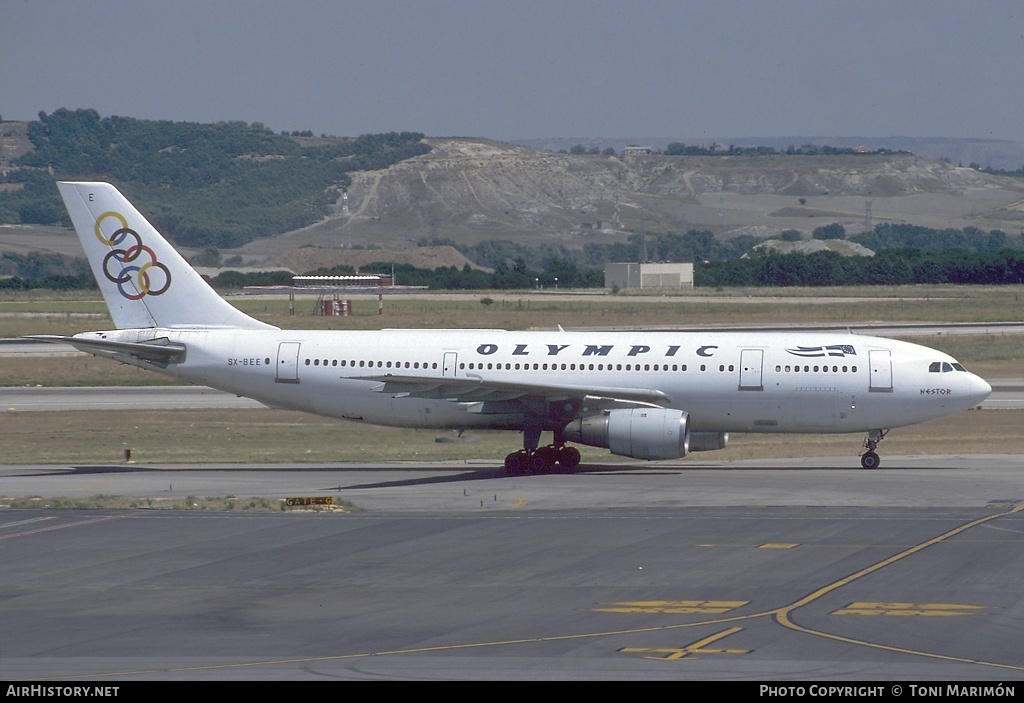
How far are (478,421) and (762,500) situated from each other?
1099cm

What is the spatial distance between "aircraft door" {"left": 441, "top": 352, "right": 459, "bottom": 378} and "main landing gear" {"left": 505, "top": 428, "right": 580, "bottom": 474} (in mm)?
2963

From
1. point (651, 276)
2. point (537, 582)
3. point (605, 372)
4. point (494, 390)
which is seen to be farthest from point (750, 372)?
point (651, 276)

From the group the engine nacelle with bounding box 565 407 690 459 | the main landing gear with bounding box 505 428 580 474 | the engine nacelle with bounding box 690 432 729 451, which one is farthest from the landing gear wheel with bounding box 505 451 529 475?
the engine nacelle with bounding box 690 432 729 451

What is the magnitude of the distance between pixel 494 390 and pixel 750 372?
7.68m

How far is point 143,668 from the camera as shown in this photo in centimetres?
1798

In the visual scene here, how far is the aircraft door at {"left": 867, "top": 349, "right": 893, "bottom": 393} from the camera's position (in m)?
39.8

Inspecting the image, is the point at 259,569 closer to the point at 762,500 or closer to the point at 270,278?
the point at 762,500

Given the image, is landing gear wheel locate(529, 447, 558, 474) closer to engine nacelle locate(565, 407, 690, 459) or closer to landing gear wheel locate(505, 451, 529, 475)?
landing gear wheel locate(505, 451, 529, 475)

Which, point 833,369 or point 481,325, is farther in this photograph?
point 481,325

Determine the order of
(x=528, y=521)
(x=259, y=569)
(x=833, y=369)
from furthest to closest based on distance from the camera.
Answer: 1. (x=833, y=369)
2. (x=528, y=521)
3. (x=259, y=569)

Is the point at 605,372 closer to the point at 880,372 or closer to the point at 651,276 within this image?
the point at 880,372

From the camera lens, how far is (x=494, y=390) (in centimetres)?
3953
